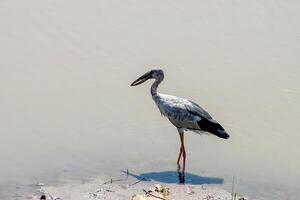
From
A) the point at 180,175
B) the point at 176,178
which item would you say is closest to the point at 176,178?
the point at 176,178

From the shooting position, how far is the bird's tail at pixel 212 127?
1116 centimetres

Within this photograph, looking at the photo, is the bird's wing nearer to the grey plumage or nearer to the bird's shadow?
the grey plumage

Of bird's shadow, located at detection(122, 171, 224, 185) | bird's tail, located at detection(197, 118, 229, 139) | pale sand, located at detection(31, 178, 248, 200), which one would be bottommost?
pale sand, located at detection(31, 178, 248, 200)

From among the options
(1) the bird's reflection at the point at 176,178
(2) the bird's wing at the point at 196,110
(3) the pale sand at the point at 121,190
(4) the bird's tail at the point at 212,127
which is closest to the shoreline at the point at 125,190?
(3) the pale sand at the point at 121,190

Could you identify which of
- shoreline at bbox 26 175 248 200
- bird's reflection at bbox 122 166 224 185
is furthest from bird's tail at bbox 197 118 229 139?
shoreline at bbox 26 175 248 200

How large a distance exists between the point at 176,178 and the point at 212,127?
3.25 feet

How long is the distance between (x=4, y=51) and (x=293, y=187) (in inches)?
273

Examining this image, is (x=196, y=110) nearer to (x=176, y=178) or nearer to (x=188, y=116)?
(x=188, y=116)

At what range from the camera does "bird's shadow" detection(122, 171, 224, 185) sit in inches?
431

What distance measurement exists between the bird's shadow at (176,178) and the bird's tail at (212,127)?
708 mm

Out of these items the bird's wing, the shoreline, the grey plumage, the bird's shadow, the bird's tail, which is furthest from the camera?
the bird's wing

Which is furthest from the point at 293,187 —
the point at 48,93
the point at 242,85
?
the point at 48,93

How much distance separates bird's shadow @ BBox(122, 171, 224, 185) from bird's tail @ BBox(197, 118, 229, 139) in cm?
71

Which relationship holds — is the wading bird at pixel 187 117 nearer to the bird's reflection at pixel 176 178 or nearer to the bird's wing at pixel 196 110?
the bird's wing at pixel 196 110
